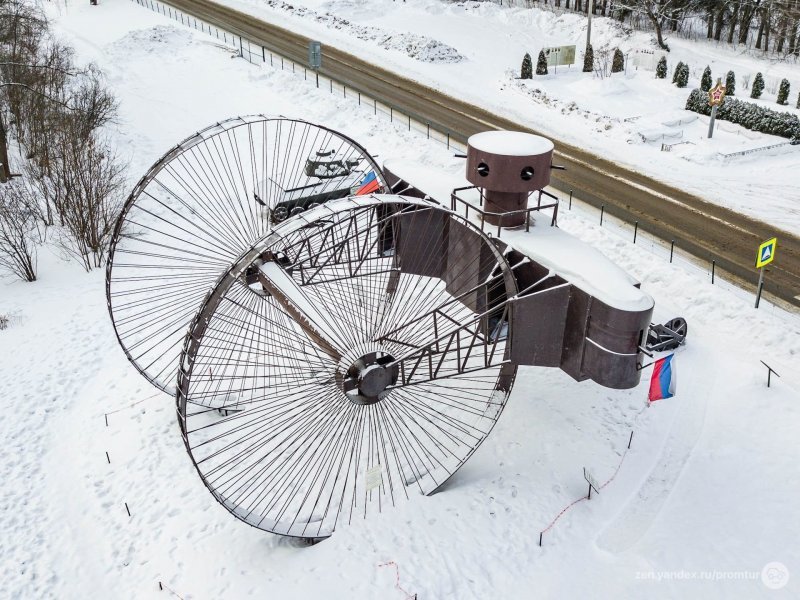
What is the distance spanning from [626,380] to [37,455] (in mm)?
13686

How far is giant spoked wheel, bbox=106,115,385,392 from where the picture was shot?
61.4 ft

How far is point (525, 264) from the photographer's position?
15.3 meters

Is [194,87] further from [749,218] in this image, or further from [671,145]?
[749,218]

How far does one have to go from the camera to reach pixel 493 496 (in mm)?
15508

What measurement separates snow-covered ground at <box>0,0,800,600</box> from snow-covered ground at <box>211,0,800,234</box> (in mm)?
11572

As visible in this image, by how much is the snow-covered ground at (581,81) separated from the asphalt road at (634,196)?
1026mm

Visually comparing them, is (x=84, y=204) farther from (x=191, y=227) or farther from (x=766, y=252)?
(x=766, y=252)

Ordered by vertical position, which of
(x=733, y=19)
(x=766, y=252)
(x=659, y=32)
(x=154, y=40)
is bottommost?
(x=766, y=252)

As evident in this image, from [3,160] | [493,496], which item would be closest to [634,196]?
[493,496]

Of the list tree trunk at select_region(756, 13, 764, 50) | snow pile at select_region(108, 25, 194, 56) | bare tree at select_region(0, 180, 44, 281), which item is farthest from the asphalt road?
tree trunk at select_region(756, 13, 764, 50)

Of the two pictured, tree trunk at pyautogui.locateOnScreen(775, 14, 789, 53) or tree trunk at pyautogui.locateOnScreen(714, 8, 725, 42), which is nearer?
tree trunk at pyautogui.locateOnScreen(775, 14, 789, 53)

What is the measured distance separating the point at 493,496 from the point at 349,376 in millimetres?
4441

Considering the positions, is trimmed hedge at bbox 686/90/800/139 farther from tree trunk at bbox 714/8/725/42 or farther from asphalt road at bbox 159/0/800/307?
tree trunk at bbox 714/8/725/42

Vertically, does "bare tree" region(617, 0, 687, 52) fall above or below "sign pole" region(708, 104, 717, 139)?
above
